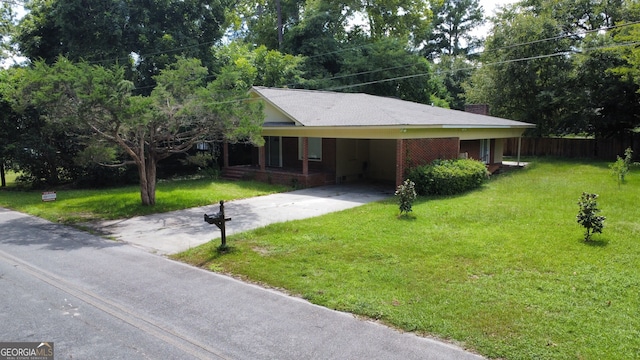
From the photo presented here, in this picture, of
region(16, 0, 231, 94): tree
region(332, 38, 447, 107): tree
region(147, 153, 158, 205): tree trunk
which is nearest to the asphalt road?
region(147, 153, 158, 205): tree trunk

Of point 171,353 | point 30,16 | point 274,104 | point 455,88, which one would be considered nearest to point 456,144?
point 274,104

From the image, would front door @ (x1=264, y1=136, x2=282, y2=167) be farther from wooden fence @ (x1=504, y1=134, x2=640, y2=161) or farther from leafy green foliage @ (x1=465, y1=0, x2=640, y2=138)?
wooden fence @ (x1=504, y1=134, x2=640, y2=161)

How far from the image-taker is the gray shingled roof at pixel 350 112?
49.9 feet

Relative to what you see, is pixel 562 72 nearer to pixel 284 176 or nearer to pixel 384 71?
pixel 384 71

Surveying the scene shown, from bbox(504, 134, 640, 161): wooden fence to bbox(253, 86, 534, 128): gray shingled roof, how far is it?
282 inches

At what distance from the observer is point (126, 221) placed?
1157cm

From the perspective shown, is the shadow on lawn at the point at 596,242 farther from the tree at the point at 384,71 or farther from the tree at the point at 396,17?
the tree at the point at 396,17

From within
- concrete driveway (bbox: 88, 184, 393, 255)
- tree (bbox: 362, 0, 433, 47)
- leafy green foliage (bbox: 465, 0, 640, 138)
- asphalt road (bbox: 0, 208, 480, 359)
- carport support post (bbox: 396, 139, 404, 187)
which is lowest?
asphalt road (bbox: 0, 208, 480, 359)

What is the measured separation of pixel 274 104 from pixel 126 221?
28.8ft

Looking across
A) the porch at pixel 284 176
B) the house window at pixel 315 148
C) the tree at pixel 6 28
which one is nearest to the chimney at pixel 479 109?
the house window at pixel 315 148

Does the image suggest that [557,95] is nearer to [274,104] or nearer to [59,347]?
[274,104]

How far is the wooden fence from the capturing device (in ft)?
81.6

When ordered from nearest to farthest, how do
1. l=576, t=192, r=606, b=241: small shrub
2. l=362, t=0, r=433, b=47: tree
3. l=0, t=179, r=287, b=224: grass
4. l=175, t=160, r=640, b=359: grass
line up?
l=175, t=160, r=640, b=359: grass → l=576, t=192, r=606, b=241: small shrub → l=0, t=179, r=287, b=224: grass → l=362, t=0, r=433, b=47: tree

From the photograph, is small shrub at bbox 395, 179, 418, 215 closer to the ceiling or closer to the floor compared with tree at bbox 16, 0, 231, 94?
closer to the floor
